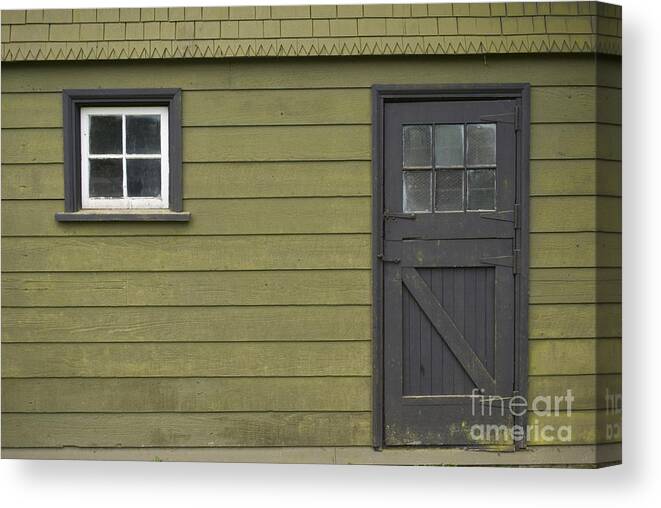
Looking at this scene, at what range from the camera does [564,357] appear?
4.79 metres

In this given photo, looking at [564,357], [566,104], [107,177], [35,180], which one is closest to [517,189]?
[566,104]

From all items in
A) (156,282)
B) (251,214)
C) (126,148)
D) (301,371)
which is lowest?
(301,371)

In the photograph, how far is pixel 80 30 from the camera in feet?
15.5

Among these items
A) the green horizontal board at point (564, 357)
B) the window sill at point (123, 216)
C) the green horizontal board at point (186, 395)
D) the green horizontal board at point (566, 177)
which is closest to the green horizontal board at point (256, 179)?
the window sill at point (123, 216)

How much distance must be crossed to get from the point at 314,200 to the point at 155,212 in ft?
3.07

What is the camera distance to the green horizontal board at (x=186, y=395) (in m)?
4.81

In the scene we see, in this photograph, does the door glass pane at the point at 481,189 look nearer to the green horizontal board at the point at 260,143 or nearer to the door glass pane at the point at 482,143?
the door glass pane at the point at 482,143

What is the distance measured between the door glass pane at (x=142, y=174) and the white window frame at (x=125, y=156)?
0.9 inches

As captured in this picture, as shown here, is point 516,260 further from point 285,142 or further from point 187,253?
point 187,253

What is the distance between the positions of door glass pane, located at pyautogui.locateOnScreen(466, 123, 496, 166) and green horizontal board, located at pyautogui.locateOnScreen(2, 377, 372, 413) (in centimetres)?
145

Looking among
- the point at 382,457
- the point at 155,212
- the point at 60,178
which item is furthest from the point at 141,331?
the point at 382,457

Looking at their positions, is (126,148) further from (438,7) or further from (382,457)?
(382,457)

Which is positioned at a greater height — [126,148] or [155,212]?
[126,148]

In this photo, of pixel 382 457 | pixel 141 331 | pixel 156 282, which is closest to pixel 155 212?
pixel 156 282
